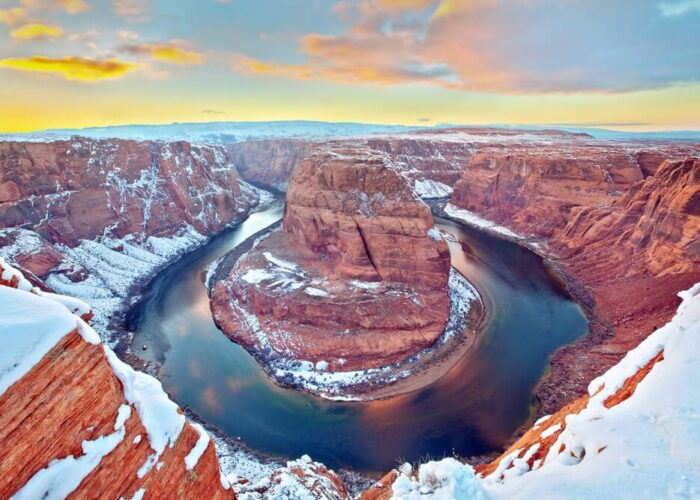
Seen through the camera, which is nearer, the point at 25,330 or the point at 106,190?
the point at 25,330

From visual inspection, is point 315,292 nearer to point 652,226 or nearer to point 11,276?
point 11,276

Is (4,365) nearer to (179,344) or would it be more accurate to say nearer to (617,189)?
(179,344)

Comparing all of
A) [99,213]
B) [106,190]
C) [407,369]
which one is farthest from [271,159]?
[407,369]

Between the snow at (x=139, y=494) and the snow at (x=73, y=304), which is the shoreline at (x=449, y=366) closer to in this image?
the snow at (x=139, y=494)

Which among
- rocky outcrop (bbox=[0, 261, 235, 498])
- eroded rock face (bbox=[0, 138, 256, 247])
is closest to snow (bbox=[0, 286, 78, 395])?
rocky outcrop (bbox=[0, 261, 235, 498])

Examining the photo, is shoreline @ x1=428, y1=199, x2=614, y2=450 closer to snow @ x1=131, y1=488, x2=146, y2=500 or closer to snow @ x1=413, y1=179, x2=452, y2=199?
snow @ x1=131, y1=488, x2=146, y2=500

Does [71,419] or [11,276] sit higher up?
[11,276]

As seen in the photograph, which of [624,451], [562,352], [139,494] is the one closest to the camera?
[624,451]
